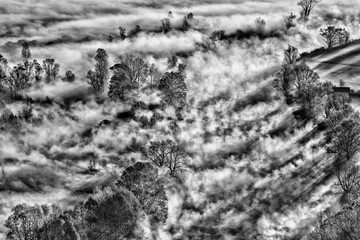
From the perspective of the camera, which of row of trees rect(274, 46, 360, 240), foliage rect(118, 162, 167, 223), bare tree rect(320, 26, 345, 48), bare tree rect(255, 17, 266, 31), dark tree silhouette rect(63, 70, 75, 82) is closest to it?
row of trees rect(274, 46, 360, 240)

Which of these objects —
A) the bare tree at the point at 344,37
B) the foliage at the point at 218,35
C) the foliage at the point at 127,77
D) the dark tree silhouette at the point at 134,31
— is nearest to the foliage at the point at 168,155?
the foliage at the point at 127,77

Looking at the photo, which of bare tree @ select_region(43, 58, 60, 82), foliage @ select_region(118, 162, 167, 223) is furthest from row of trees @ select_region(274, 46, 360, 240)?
bare tree @ select_region(43, 58, 60, 82)

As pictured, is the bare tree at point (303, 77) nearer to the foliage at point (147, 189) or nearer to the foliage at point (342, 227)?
the foliage at point (342, 227)

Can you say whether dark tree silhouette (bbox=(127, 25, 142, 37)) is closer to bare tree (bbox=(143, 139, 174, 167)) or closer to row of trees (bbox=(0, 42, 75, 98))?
row of trees (bbox=(0, 42, 75, 98))

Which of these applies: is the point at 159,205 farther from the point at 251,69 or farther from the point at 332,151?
the point at 251,69

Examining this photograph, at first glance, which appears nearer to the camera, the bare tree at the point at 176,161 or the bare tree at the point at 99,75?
the bare tree at the point at 176,161

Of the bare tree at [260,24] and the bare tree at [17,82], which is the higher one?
the bare tree at [260,24]
